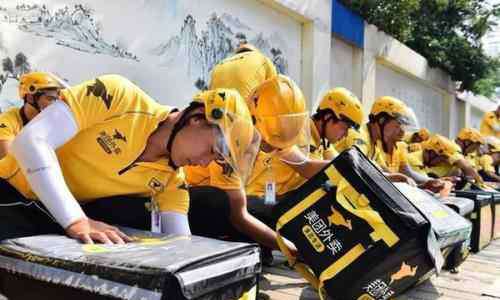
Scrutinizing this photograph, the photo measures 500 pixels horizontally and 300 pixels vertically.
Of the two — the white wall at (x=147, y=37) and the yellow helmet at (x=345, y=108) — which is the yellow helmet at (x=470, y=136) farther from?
the yellow helmet at (x=345, y=108)

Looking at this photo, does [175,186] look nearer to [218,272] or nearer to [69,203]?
[69,203]

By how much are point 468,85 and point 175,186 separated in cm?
1304

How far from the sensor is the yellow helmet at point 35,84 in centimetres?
325

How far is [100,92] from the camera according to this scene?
181cm

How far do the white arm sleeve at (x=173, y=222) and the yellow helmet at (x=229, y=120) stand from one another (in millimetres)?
390

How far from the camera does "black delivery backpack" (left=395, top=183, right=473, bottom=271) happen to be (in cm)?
243

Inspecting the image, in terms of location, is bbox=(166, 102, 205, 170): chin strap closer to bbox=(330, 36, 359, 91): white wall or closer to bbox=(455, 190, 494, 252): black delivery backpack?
bbox=(455, 190, 494, 252): black delivery backpack

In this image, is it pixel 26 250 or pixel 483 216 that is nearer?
pixel 26 250

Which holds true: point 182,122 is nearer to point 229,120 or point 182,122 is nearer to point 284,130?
point 229,120

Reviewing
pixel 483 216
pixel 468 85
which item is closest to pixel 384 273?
pixel 483 216

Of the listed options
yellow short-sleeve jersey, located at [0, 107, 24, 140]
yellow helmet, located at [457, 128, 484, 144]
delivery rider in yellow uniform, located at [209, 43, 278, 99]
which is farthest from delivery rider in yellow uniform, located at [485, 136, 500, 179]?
yellow short-sleeve jersey, located at [0, 107, 24, 140]

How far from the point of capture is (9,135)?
308 cm

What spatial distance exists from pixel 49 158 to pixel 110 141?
0.80ft

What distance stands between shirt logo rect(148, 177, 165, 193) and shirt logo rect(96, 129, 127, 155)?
20 cm
